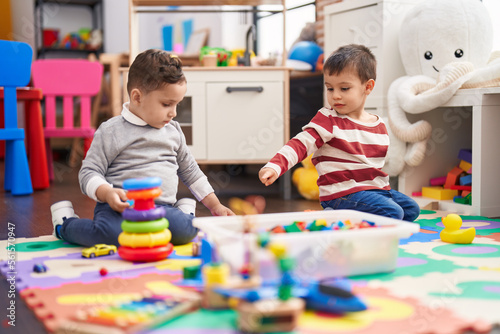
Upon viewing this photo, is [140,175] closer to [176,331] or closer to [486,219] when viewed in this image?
[176,331]

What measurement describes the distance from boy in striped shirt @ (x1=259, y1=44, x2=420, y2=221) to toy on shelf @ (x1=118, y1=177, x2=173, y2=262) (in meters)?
0.49

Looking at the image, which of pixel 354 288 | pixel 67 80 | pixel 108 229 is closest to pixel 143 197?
pixel 108 229

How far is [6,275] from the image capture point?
1.06 meters

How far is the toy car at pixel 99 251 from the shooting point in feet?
3.87

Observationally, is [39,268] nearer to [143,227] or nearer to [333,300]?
[143,227]

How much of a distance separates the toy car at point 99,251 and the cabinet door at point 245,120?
3.81ft

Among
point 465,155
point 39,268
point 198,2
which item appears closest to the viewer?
point 39,268

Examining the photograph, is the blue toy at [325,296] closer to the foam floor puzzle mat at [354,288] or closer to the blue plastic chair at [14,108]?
the foam floor puzzle mat at [354,288]

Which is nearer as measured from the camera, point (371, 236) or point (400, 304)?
point (400, 304)

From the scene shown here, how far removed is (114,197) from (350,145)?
658 millimetres

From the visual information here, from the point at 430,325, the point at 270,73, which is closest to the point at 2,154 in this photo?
the point at 270,73

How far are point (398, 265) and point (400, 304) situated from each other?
25 cm

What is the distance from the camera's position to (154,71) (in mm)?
1315

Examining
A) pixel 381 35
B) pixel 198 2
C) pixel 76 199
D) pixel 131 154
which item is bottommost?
pixel 76 199
